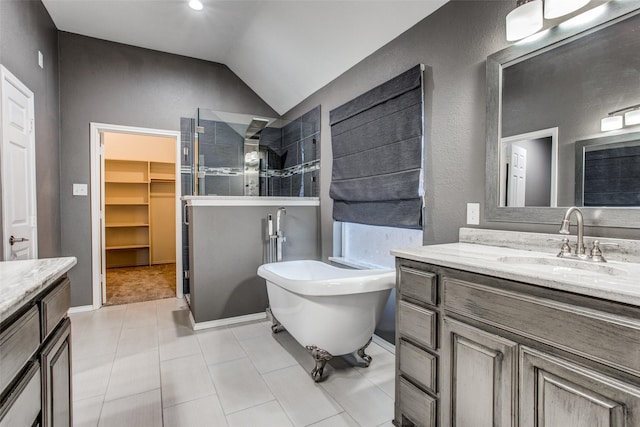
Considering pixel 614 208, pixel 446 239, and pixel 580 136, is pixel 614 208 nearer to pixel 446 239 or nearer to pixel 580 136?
pixel 580 136

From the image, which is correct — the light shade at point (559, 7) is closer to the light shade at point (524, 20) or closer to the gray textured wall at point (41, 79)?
the light shade at point (524, 20)

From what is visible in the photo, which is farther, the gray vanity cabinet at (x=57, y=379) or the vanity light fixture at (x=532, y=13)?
the vanity light fixture at (x=532, y=13)

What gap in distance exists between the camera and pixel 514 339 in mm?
1047

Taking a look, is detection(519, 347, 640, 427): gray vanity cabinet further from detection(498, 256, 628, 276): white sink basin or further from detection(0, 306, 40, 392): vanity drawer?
detection(0, 306, 40, 392): vanity drawer

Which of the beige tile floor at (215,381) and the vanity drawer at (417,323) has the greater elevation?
the vanity drawer at (417,323)

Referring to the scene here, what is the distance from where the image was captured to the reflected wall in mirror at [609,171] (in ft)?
4.03

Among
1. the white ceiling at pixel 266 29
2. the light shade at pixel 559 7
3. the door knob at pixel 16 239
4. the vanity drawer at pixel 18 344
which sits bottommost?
the vanity drawer at pixel 18 344

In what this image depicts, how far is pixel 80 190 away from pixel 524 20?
4.06 metres

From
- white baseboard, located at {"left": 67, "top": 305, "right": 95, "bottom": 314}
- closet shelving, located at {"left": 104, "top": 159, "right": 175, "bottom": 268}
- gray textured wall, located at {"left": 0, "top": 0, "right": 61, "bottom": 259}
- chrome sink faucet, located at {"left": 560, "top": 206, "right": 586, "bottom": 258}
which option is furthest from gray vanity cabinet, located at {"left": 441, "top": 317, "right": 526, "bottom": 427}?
closet shelving, located at {"left": 104, "top": 159, "right": 175, "bottom": 268}

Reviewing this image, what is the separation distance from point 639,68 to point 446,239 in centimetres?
113

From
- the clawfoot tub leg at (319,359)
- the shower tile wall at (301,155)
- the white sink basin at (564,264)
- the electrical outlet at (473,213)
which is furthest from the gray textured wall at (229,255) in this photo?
the white sink basin at (564,264)

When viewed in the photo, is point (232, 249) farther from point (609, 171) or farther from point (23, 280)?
point (609, 171)

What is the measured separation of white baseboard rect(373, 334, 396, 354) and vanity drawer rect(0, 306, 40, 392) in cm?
215

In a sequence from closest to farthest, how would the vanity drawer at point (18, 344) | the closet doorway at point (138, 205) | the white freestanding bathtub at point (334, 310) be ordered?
1. the vanity drawer at point (18, 344)
2. the white freestanding bathtub at point (334, 310)
3. the closet doorway at point (138, 205)
